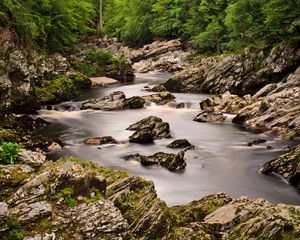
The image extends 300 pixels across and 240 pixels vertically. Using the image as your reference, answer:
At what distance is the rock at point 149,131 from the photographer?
19.2 m

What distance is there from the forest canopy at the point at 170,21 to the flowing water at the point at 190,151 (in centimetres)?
692

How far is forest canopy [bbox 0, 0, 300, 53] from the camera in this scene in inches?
1069

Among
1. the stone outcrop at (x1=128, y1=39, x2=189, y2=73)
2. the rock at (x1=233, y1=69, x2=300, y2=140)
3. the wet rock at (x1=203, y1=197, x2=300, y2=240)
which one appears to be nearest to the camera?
the wet rock at (x1=203, y1=197, x2=300, y2=240)

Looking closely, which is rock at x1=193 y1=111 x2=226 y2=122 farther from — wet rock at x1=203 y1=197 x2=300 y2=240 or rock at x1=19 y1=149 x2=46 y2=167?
rock at x1=19 y1=149 x2=46 y2=167

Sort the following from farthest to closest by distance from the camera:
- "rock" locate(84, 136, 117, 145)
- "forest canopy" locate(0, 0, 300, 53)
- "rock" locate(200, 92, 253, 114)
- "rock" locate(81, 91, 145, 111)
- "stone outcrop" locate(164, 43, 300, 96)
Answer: "stone outcrop" locate(164, 43, 300, 96) → "forest canopy" locate(0, 0, 300, 53) → "rock" locate(81, 91, 145, 111) → "rock" locate(200, 92, 253, 114) → "rock" locate(84, 136, 117, 145)

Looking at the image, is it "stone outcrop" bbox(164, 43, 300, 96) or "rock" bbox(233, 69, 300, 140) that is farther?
"stone outcrop" bbox(164, 43, 300, 96)

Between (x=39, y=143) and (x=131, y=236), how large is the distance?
10825mm

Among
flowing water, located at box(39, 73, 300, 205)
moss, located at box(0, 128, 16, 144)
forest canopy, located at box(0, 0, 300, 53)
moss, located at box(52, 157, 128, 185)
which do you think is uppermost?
forest canopy, located at box(0, 0, 300, 53)

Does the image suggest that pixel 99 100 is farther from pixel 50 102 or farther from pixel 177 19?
pixel 177 19

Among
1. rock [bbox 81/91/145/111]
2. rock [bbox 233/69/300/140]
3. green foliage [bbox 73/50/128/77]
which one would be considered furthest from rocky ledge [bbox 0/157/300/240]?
green foliage [bbox 73/50/128/77]

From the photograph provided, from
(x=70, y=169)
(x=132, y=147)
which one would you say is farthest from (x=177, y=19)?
(x=70, y=169)

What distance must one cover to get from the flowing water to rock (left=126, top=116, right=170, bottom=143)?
420mm

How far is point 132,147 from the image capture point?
1855cm

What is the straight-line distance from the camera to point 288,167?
46.8ft
